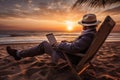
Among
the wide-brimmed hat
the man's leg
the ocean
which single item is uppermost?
the wide-brimmed hat

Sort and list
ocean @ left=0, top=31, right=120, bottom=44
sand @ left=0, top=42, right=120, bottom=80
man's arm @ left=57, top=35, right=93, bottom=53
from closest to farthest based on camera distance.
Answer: man's arm @ left=57, top=35, right=93, bottom=53
sand @ left=0, top=42, right=120, bottom=80
ocean @ left=0, top=31, right=120, bottom=44

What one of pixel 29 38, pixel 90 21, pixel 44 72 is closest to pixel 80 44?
pixel 90 21

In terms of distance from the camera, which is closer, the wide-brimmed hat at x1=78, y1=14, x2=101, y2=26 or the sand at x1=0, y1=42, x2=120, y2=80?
the wide-brimmed hat at x1=78, y1=14, x2=101, y2=26

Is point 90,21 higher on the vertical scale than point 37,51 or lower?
higher

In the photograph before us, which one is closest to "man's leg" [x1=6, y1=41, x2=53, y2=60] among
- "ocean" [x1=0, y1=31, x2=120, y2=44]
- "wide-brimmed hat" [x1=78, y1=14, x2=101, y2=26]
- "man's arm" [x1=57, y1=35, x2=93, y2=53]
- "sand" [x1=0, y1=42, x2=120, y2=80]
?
"sand" [x1=0, y1=42, x2=120, y2=80]

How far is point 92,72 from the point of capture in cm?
379

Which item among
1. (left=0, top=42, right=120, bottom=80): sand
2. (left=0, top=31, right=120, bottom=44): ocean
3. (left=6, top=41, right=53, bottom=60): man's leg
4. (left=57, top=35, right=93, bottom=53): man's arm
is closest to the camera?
(left=57, top=35, right=93, bottom=53): man's arm

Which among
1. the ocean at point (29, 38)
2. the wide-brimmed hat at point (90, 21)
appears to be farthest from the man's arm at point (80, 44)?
the ocean at point (29, 38)

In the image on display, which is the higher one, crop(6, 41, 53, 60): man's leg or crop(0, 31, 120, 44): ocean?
crop(6, 41, 53, 60): man's leg

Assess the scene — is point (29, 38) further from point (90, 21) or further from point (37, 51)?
point (90, 21)

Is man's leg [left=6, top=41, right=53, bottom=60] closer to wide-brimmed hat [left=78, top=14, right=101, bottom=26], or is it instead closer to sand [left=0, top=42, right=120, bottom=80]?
sand [left=0, top=42, right=120, bottom=80]

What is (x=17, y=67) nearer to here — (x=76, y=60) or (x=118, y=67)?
(x=76, y=60)

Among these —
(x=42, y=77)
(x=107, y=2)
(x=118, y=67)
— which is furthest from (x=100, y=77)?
(x=107, y=2)

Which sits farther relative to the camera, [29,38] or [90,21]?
[29,38]
